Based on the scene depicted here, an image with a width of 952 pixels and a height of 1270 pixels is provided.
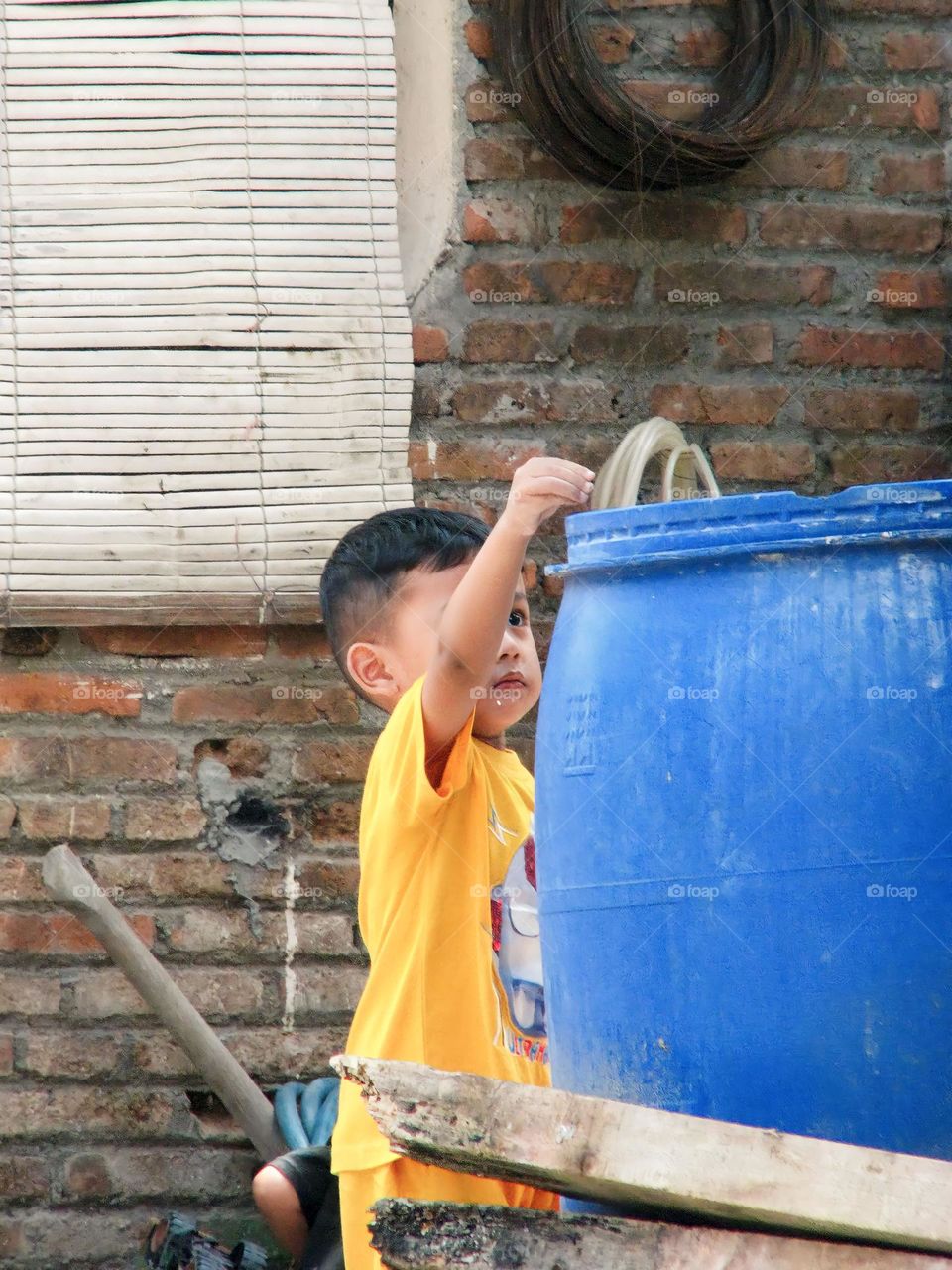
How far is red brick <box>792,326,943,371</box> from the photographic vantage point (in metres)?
2.31

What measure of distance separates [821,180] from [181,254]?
963 millimetres

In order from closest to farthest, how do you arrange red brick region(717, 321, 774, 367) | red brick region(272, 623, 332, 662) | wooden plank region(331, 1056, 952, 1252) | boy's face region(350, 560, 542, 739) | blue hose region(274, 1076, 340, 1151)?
wooden plank region(331, 1056, 952, 1252), boy's face region(350, 560, 542, 739), blue hose region(274, 1076, 340, 1151), red brick region(272, 623, 332, 662), red brick region(717, 321, 774, 367)

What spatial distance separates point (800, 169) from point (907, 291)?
0.81 ft

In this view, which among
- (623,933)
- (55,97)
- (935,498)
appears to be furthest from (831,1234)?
(55,97)

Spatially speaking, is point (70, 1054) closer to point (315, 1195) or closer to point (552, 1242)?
point (315, 1195)

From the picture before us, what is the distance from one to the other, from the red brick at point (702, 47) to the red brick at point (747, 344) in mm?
400

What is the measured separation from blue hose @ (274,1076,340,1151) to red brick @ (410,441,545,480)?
865mm

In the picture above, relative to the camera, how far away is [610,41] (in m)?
2.29

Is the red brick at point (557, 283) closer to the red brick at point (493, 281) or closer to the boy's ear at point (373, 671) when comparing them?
the red brick at point (493, 281)

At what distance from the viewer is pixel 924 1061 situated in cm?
106

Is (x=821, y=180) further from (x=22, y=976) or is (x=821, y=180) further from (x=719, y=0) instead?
(x=22, y=976)

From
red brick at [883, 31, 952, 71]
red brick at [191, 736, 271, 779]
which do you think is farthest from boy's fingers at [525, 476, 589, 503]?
red brick at [883, 31, 952, 71]

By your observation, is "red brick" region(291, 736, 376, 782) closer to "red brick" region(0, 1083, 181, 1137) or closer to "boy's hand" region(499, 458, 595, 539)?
"red brick" region(0, 1083, 181, 1137)

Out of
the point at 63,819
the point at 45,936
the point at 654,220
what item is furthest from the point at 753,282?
the point at 45,936
